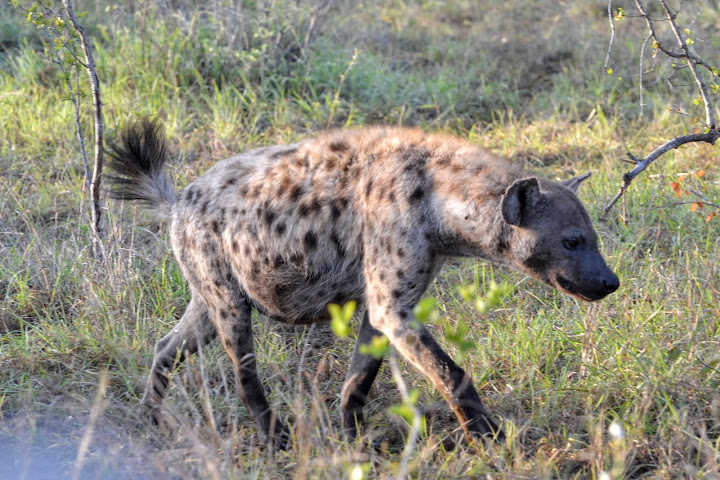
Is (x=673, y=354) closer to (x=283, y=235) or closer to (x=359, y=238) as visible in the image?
(x=359, y=238)

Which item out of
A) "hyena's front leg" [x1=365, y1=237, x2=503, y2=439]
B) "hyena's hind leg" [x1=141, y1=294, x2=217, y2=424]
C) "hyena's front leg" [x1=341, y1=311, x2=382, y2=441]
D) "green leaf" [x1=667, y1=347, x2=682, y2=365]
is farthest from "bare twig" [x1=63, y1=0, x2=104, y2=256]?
"green leaf" [x1=667, y1=347, x2=682, y2=365]

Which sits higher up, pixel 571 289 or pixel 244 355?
pixel 571 289

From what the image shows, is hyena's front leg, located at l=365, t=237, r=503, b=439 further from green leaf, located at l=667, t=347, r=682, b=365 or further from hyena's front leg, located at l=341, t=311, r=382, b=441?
green leaf, located at l=667, t=347, r=682, b=365

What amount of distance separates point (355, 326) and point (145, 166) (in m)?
1.06

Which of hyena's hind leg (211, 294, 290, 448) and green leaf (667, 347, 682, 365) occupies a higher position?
hyena's hind leg (211, 294, 290, 448)

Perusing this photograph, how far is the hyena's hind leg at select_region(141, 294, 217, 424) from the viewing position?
3.27 meters

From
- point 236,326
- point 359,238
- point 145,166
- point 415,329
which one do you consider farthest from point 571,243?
point 145,166

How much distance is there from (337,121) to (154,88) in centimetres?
114

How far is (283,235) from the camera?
120 inches

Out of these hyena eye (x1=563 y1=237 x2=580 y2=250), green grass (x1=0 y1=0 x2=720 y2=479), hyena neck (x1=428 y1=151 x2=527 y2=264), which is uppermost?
hyena neck (x1=428 y1=151 x2=527 y2=264)

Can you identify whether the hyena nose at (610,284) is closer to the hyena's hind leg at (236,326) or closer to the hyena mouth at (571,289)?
the hyena mouth at (571,289)

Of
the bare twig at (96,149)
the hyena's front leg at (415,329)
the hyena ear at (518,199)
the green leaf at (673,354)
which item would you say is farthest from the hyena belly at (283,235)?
the green leaf at (673,354)

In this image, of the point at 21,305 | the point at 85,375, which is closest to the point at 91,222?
the point at 21,305

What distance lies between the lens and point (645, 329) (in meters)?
3.31
